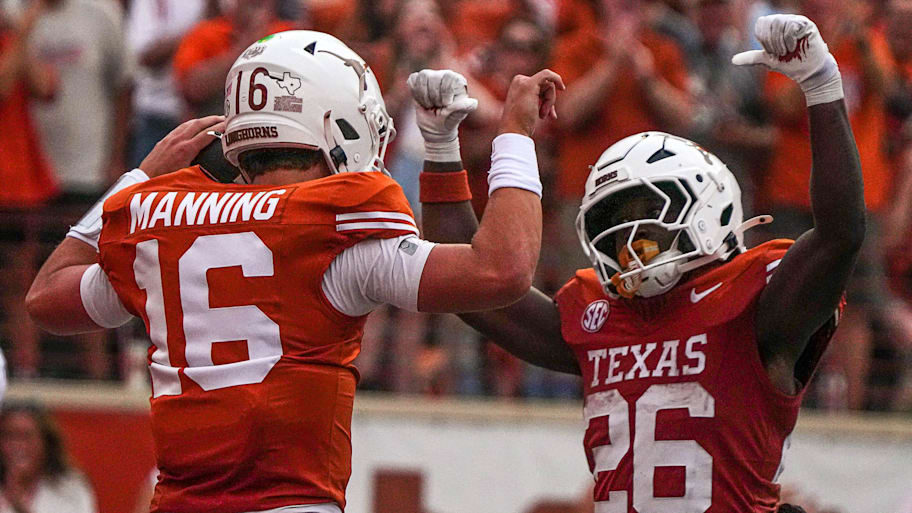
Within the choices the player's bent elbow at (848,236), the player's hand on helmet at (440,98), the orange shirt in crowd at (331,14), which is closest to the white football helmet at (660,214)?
the player's bent elbow at (848,236)

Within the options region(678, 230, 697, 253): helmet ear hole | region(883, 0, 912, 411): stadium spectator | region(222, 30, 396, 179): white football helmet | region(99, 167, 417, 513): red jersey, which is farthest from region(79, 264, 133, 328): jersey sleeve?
region(883, 0, 912, 411): stadium spectator

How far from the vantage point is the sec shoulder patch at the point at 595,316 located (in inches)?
172

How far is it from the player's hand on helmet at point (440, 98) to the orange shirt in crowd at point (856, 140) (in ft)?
14.8

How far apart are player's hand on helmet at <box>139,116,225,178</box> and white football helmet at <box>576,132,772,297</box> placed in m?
1.17

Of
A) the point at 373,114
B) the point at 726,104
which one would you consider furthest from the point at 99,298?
the point at 726,104

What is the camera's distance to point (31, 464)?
7500 millimetres

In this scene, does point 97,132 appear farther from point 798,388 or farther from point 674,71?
point 798,388

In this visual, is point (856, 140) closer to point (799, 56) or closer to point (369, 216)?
point (799, 56)

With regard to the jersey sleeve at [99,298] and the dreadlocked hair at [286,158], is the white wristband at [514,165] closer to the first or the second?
the dreadlocked hair at [286,158]

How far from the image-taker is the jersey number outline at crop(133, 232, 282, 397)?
11.4ft

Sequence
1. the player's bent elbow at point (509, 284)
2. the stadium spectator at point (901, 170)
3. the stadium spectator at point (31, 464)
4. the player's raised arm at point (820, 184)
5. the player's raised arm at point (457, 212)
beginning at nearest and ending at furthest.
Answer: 1. the player's bent elbow at point (509, 284)
2. the player's raised arm at point (820, 184)
3. the player's raised arm at point (457, 212)
4. the stadium spectator at point (31, 464)
5. the stadium spectator at point (901, 170)

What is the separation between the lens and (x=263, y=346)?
346cm

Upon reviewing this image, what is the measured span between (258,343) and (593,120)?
4.89 m

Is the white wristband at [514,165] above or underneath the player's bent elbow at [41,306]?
above
